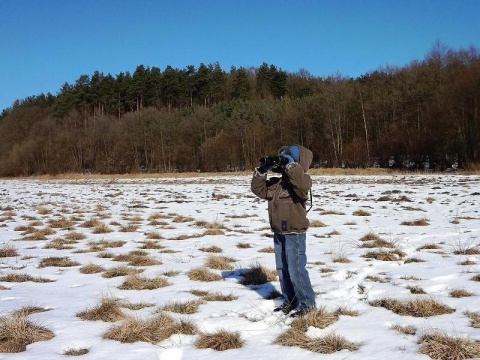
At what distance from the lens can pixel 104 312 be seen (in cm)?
521

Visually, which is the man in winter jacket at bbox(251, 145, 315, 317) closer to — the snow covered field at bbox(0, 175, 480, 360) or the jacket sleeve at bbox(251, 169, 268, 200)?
the jacket sleeve at bbox(251, 169, 268, 200)

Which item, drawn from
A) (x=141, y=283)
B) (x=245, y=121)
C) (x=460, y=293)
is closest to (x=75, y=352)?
(x=141, y=283)

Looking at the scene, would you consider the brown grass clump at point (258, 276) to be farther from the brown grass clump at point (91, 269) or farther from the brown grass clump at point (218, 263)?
the brown grass clump at point (91, 269)

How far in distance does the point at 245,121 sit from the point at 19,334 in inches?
2428

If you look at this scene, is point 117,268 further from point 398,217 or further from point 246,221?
point 398,217

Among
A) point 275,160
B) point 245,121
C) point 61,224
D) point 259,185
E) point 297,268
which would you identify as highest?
point 245,121

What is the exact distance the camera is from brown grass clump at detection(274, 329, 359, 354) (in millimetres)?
4078

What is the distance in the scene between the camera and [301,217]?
16.5 ft

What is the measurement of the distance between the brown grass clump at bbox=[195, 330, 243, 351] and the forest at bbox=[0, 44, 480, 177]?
37.4 meters

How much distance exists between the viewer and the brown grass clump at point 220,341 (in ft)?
13.9

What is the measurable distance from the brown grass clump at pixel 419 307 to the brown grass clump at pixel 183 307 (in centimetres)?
244

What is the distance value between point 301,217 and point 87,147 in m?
74.4

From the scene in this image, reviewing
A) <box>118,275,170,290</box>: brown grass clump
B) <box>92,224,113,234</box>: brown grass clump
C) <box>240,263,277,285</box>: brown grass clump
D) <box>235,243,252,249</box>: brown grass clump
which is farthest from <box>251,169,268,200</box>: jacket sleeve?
<box>92,224,113,234</box>: brown grass clump

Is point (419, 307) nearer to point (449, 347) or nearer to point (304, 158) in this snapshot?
point (449, 347)
